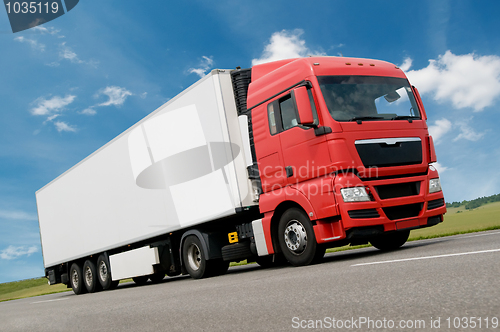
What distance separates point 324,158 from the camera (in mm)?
7391

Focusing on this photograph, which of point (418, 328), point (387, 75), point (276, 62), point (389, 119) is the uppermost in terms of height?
point (276, 62)

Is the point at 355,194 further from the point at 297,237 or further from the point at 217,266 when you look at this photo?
the point at 217,266

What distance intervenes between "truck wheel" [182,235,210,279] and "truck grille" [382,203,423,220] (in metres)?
4.06

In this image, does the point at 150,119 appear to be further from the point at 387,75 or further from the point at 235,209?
the point at 387,75

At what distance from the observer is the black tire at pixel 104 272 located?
547 inches

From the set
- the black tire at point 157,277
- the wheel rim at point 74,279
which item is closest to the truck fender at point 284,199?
the black tire at point 157,277

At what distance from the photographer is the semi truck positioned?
291 inches

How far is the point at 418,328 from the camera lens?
2.97 meters

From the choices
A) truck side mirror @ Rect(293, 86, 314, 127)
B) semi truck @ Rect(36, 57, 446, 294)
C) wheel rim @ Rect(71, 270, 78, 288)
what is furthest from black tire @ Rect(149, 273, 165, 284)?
truck side mirror @ Rect(293, 86, 314, 127)

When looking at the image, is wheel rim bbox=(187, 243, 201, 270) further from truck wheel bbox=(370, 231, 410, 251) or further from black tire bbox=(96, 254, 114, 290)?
black tire bbox=(96, 254, 114, 290)

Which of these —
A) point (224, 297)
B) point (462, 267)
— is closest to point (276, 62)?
point (224, 297)

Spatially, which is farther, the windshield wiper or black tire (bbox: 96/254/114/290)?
black tire (bbox: 96/254/114/290)

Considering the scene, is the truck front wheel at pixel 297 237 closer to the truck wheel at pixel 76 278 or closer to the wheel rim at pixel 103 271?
the wheel rim at pixel 103 271

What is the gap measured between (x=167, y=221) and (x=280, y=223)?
3550 mm
